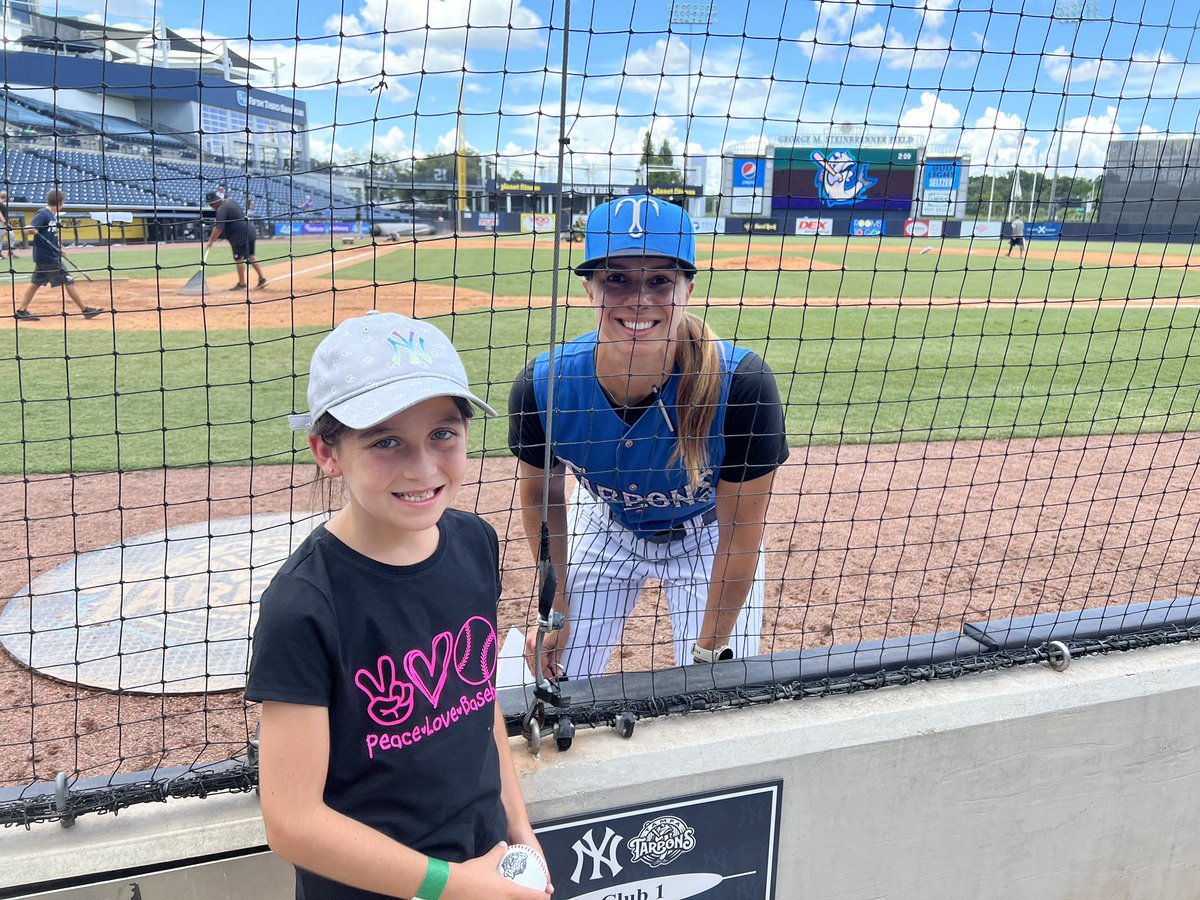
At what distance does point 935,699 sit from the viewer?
7.52 feet

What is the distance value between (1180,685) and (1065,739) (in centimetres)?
39

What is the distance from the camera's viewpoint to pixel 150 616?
267 cm

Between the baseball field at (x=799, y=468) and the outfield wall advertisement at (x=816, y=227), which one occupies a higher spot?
the outfield wall advertisement at (x=816, y=227)

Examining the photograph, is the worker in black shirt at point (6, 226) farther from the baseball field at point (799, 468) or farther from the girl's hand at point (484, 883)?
the girl's hand at point (484, 883)

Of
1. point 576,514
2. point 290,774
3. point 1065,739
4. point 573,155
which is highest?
point 573,155

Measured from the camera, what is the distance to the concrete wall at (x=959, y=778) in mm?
2059

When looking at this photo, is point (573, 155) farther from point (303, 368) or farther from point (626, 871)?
point (303, 368)

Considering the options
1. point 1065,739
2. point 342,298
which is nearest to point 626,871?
point 1065,739

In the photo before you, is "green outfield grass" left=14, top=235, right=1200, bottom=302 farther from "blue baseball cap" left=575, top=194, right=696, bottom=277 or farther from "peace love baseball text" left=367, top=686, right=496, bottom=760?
"peace love baseball text" left=367, top=686, right=496, bottom=760

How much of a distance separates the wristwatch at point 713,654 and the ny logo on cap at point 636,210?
1.23 m

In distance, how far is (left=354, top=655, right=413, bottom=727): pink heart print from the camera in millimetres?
1402

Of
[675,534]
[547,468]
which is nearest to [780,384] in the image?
[675,534]

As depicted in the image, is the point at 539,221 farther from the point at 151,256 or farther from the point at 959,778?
the point at 151,256

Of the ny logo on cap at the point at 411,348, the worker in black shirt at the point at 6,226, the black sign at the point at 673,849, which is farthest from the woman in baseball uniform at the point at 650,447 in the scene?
the worker in black shirt at the point at 6,226
